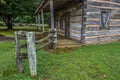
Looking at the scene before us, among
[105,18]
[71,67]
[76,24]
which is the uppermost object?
[105,18]

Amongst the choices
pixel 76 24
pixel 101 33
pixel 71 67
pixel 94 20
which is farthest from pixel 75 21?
pixel 71 67

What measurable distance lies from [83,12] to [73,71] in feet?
16.6

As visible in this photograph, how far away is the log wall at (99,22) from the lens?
9797mm

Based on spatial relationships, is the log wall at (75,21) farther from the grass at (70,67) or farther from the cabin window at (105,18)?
the grass at (70,67)

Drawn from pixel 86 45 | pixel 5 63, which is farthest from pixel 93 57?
pixel 5 63

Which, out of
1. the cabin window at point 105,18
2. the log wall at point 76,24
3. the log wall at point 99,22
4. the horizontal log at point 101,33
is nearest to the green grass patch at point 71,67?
the horizontal log at point 101,33

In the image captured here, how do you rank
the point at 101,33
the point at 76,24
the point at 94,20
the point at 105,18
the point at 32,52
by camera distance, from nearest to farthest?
1. the point at 32,52
2. the point at 94,20
3. the point at 101,33
4. the point at 105,18
5. the point at 76,24

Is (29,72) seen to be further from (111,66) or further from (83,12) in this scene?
(83,12)

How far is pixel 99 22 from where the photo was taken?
10.3m

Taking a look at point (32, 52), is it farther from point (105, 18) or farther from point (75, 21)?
point (105, 18)

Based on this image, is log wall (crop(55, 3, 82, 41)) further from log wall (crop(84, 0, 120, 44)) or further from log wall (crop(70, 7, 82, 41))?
log wall (crop(84, 0, 120, 44))

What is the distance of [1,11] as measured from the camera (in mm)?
19328

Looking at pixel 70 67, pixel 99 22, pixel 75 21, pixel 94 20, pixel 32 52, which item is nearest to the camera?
pixel 32 52

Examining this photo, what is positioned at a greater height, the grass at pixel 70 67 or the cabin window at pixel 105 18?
the cabin window at pixel 105 18
